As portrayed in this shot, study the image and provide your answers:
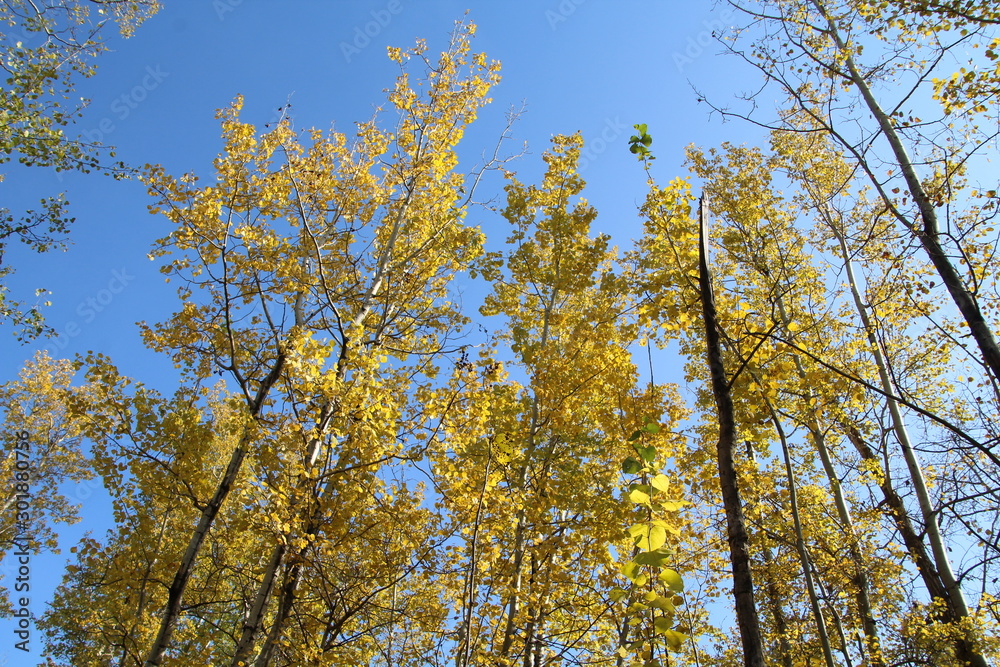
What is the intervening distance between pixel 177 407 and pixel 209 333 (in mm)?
682

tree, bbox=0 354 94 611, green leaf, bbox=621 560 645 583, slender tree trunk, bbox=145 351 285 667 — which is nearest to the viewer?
green leaf, bbox=621 560 645 583

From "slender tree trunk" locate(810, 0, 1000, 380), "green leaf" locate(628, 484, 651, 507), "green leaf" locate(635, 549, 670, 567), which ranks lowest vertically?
"green leaf" locate(635, 549, 670, 567)

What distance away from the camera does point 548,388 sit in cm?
570

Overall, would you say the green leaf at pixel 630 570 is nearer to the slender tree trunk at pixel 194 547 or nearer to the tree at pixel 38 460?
the slender tree trunk at pixel 194 547

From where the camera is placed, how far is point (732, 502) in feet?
5.84

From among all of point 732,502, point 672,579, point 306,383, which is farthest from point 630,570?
point 306,383

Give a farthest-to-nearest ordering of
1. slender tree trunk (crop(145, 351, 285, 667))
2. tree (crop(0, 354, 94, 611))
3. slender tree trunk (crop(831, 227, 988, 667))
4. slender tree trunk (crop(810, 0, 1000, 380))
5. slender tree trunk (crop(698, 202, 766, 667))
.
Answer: tree (crop(0, 354, 94, 611)) → slender tree trunk (crop(831, 227, 988, 667)) → slender tree trunk (crop(145, 351, 285, 667)) → slender tree trunk (crop(810, 0, 1000, 380)) → slender tree trunk (crop(698, 202, 766, 667))

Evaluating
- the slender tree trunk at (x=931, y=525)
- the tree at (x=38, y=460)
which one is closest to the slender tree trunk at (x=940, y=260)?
the slender tree trunk at (x=931, y=525)

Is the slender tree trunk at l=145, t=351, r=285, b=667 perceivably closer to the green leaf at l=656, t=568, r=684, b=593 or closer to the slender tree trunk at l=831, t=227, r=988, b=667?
the green leaf at l=656, t=568, r=684, b=593

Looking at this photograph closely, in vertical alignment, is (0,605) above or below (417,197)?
below

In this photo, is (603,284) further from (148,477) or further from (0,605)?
(0,605)

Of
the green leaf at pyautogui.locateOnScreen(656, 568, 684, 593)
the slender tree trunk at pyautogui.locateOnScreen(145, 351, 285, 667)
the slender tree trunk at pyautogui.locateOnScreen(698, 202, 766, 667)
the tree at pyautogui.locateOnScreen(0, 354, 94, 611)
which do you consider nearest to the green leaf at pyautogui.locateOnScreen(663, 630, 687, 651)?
the green leaf at pyautogui.locateOnScreen(656, 568, 684, 593)

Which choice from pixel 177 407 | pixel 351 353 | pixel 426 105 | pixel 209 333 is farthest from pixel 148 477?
pixel 426 105

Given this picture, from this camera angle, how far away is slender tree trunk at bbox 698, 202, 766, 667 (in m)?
1.58
